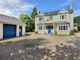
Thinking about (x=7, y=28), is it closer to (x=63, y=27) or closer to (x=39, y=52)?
(x=39, y=52)

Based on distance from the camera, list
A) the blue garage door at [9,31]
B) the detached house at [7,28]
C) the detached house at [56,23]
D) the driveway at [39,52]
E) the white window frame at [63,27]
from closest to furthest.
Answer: the driveway at [39,52]
the detached house at [7,28]
the blue garage door at [9,31]
the white window frame at [63,27]
the detached house at [56,23]

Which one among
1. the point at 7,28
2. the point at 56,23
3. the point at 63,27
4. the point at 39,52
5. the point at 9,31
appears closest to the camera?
the point at 39,52

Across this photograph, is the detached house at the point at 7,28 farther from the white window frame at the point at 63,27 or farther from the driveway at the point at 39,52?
the white window frame at the point at 63,27

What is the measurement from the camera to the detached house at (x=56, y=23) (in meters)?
28.1

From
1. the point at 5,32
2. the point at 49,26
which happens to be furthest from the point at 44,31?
the point at 5,32

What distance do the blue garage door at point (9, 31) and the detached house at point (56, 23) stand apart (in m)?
10.5

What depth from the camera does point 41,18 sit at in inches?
1300

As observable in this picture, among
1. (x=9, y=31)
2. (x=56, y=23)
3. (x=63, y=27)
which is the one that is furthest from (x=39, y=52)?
(x=56, y=23)

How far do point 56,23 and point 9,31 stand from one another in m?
13.3

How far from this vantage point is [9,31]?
2142cm

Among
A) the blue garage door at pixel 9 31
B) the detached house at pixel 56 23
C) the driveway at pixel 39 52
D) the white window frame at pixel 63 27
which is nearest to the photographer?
the driveway at pixel 39 52

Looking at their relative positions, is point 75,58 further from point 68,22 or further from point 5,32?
point 68,22

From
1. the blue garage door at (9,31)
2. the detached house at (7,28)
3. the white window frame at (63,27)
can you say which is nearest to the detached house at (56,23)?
the white window frame at (63,27)

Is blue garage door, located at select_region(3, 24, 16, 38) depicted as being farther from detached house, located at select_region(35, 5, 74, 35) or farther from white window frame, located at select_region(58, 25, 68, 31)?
white window frame, located at select_region(58, 25, 68, 31)
